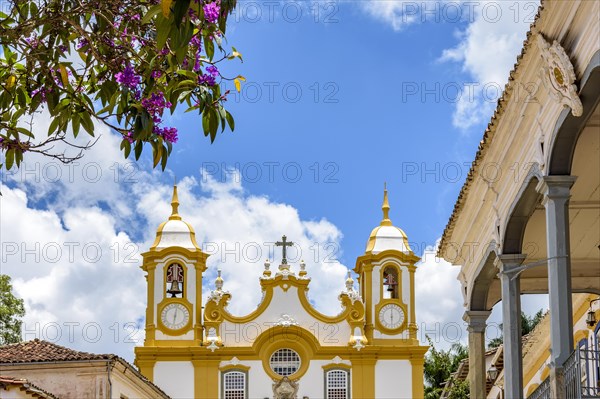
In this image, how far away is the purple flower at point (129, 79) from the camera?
6.65 meters

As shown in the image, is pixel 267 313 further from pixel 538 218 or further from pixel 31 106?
pixel 31 106

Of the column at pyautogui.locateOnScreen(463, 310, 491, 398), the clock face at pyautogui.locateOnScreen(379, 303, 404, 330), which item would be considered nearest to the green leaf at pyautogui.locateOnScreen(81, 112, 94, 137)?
the column at pyautogui.locateOnScreen(463, 310, 491, 398)

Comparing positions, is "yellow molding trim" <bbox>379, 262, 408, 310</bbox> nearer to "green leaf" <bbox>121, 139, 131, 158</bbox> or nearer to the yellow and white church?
the yellow and white church

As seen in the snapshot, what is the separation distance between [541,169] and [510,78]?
0.85 meters

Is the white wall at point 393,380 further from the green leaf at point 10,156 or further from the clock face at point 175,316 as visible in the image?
the green leaf at point 10,156

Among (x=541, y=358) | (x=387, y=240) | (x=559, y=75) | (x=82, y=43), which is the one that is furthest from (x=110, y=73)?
(x=387, y=240)

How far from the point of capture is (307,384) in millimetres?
Answer: 41344

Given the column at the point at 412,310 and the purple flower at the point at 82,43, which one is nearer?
the purple flower at the point at 82,43

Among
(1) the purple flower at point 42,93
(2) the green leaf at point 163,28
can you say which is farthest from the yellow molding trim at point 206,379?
(2) the green leaf at point 163,28

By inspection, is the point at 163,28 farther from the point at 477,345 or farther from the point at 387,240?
the point at 387,240

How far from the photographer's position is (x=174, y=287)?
42.4 meters

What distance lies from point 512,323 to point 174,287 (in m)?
30.8

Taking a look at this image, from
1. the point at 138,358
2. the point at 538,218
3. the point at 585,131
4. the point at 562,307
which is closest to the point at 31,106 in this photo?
the point at 562,307

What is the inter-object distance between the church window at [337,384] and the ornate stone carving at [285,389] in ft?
3.67
